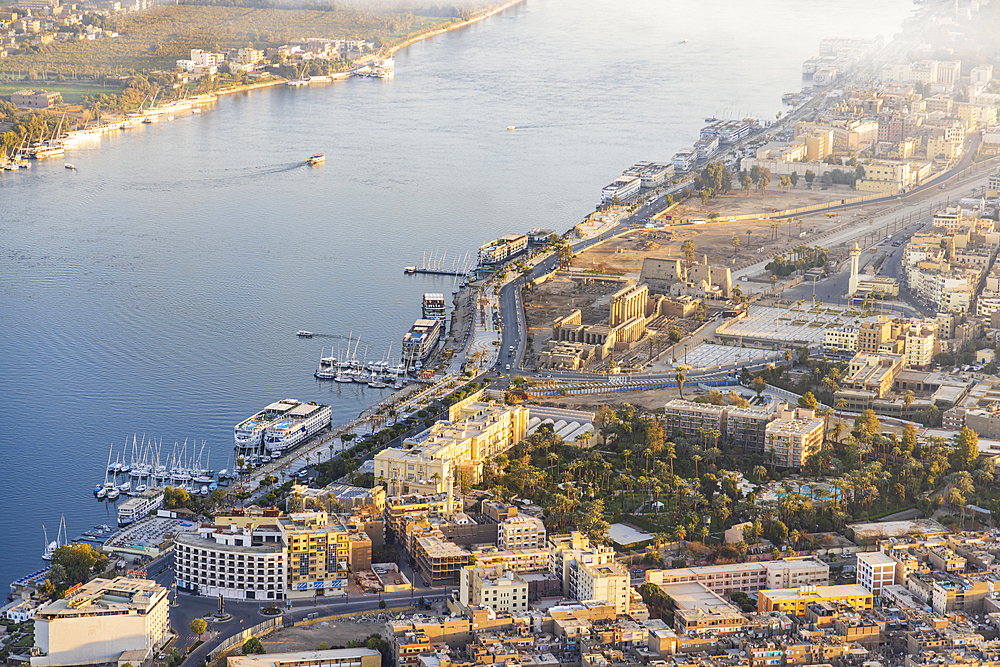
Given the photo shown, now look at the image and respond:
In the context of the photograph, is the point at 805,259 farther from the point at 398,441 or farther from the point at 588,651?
the point at 588,651

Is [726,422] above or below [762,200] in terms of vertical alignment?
below

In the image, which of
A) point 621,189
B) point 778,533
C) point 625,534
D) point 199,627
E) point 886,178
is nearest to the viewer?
point 199,627

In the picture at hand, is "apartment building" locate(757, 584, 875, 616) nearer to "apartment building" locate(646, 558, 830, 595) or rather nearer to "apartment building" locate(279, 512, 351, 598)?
"apartment building" locate(646, 558, 830, 595)

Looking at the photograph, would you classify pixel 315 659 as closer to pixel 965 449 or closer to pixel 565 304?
pixel 965 449

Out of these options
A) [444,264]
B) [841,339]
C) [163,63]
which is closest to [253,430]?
[841,339]

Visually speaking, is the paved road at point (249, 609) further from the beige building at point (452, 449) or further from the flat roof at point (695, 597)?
the beige building at point (452, 449)

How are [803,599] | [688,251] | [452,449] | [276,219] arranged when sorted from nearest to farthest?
1. [803,599]
2. [452,449]
3. [688,251]
4. [276,219]

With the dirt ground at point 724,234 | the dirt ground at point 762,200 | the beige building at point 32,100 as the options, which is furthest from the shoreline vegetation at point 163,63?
the dirt ground at point 762,200
